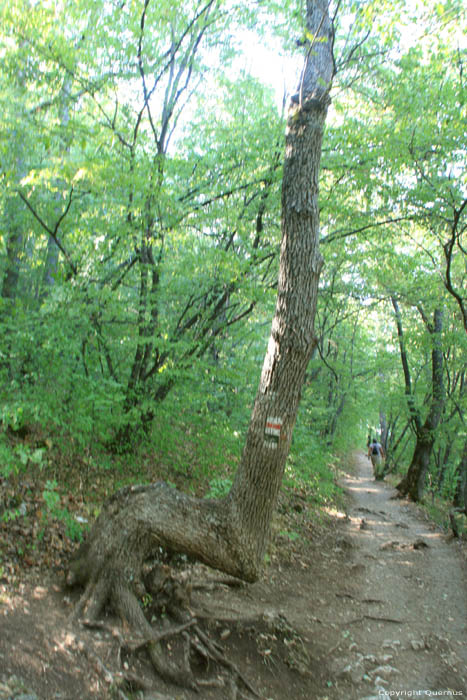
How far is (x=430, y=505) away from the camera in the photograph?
13945 mm

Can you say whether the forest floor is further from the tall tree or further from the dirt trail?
the tall tree

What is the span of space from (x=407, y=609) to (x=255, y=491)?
329 centimetres

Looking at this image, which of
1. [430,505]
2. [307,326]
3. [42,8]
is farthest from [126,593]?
[430,505]

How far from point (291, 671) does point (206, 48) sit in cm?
1010

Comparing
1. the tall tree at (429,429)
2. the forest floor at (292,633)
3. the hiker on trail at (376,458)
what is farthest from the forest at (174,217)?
the hiker on trail at (376,458)

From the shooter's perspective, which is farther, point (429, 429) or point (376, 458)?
point (376, 458)

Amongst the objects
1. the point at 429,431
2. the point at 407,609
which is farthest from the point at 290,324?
the point at 429,431

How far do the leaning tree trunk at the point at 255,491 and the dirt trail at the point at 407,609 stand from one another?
5.51 feet

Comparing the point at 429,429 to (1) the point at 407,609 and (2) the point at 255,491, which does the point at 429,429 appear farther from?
(2) the point at 255,491

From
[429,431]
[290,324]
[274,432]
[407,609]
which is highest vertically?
[290,324]

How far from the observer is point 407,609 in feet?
19.7

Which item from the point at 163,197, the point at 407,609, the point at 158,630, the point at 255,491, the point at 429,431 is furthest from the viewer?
the point at 429,431

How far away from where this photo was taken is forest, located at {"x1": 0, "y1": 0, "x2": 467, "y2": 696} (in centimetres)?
495

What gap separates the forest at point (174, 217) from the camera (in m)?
4.95
